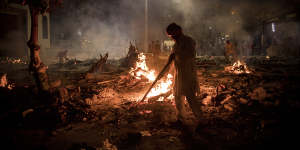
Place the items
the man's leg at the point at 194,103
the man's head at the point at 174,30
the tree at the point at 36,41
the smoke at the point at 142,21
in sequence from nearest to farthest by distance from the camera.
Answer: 1. the man's head at the point at 174,30
2. the man's leg at the point at 194,103
3. the tree at the point at 36,41
4. the smoke at the point at 142,21

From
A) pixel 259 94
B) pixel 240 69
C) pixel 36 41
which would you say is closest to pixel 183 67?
pixel 259 94

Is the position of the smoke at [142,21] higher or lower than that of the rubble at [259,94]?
higher

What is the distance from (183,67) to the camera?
12.7 ft

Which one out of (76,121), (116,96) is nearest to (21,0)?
(76,121)

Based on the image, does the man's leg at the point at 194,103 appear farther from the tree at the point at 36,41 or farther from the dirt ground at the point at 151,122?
the tree at the point at 36,41

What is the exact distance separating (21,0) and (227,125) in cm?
548

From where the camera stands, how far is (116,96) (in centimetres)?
667

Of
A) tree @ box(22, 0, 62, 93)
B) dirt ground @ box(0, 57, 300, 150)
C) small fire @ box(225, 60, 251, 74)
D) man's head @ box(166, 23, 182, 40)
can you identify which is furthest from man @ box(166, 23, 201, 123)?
small fire @ box(225, 60, 251, 74)

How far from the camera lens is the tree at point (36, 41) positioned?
5020mm

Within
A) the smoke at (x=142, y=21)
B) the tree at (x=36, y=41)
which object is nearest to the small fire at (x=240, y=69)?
the tree at (x=36, y=41)

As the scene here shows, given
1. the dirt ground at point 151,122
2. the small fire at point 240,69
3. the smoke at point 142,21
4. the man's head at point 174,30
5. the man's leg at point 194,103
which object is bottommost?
the dirt ground at point 151,122

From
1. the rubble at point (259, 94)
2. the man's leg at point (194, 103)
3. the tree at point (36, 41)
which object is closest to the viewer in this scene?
the man's leg at point (194, 103)

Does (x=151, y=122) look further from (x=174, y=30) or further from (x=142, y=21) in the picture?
(x=142, y=21)

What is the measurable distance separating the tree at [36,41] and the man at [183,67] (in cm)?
343
